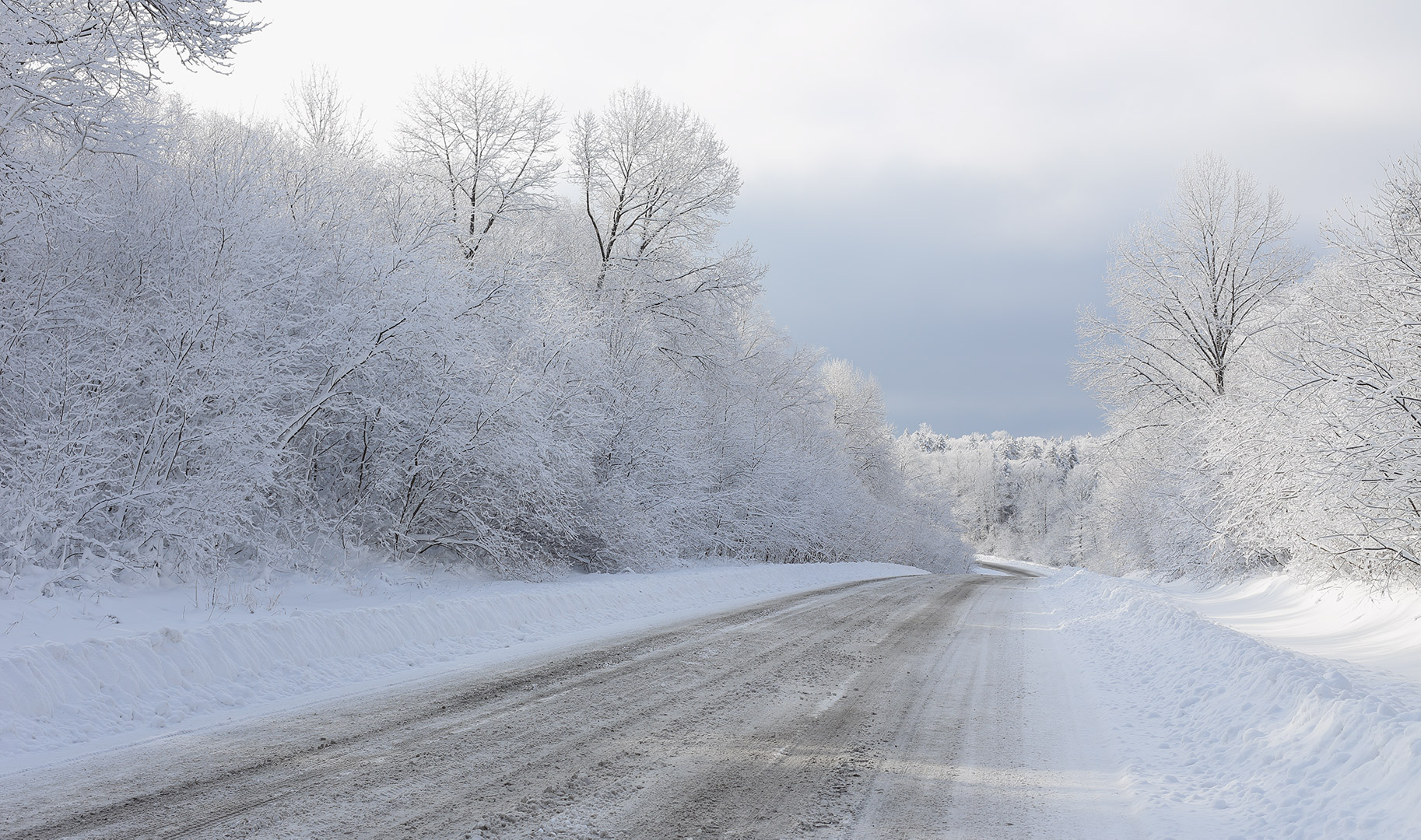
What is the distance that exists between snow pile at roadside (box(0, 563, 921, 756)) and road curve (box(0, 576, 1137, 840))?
715 millimetres

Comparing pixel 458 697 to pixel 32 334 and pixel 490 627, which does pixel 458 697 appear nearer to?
pixel 490 627

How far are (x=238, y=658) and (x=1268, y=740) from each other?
8.41 m

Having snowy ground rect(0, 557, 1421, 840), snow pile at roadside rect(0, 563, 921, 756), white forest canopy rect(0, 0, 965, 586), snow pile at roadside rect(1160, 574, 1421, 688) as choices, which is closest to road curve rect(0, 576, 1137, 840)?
snowy ground rect(0, 557, 1421, 840)

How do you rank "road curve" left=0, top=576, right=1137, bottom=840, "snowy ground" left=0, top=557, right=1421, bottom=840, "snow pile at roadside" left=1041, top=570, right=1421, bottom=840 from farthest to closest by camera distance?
"snow pile at roadside" left=1041, top=570, right=1421, bottom=840
"snowy ground" left=0, top=557, right=1421, bottom=840
"road curve" left=0, top=576, right=1137, bottom=840

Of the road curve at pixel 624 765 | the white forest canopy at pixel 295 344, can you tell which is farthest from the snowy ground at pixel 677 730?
the white forest canopy at pixel 295 344

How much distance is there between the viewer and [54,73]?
8.74 metres

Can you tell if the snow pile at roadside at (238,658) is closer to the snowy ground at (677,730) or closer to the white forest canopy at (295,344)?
the snowy ground at (677,730)

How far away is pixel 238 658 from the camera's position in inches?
267

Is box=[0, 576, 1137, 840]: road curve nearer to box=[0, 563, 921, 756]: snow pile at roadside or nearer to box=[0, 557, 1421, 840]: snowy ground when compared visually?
box=[0, 557, 1421, 840]: snowy ground

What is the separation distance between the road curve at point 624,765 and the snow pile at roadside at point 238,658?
2.35ft

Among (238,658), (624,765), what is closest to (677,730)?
(624,765)

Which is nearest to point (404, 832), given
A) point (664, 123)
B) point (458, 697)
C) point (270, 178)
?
point (458, 697)

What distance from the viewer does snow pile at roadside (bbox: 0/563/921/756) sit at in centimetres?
526

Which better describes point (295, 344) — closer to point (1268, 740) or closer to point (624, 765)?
point (624, 765)
